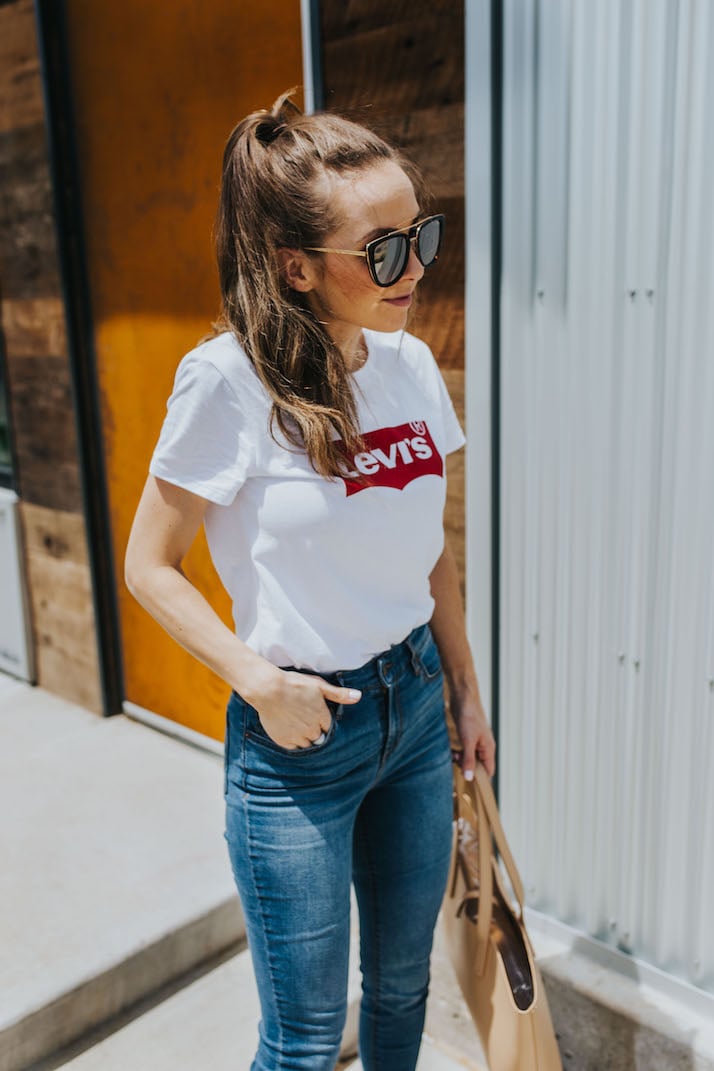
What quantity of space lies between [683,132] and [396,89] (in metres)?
0.72

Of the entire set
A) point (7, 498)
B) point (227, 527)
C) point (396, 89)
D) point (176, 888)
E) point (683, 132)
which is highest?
point (396, 89)

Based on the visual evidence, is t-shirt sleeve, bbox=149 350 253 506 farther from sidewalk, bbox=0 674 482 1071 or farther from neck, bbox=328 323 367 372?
sidewalk, bbox=0 674 482 1071

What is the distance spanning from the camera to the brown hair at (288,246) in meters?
1.37

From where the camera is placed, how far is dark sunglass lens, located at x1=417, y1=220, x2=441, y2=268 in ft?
4.63

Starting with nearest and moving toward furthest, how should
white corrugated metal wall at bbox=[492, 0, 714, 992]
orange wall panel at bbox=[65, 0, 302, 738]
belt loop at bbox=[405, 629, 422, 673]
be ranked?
belt loop at bbox=[405, 629, 422, 673] → white corrugated metal wall at bbox=[492, 0, 714, 992] → orange wall panel at bbox=[65, 0, 302, 738]

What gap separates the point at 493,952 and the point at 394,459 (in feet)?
3.03

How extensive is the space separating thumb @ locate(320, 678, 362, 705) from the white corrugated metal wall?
0.81 metres

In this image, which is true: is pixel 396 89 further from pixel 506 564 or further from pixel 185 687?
pixel 185 687

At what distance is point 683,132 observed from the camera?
172cm

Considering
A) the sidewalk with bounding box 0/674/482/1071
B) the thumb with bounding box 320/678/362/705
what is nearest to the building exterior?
the sidewalk with bounding box 0/674/482/1071

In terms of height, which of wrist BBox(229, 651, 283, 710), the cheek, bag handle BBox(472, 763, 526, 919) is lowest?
bag handle BBox(472, 763, 526, 919)

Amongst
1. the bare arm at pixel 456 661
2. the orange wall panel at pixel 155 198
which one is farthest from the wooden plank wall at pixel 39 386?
the bare arm at pixel 456 661

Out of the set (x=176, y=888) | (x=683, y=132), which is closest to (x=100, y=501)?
(x=176, y=888)

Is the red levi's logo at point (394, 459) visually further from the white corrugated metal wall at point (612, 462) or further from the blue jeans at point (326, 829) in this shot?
the white corrugated metal wall at point (612, 462)
